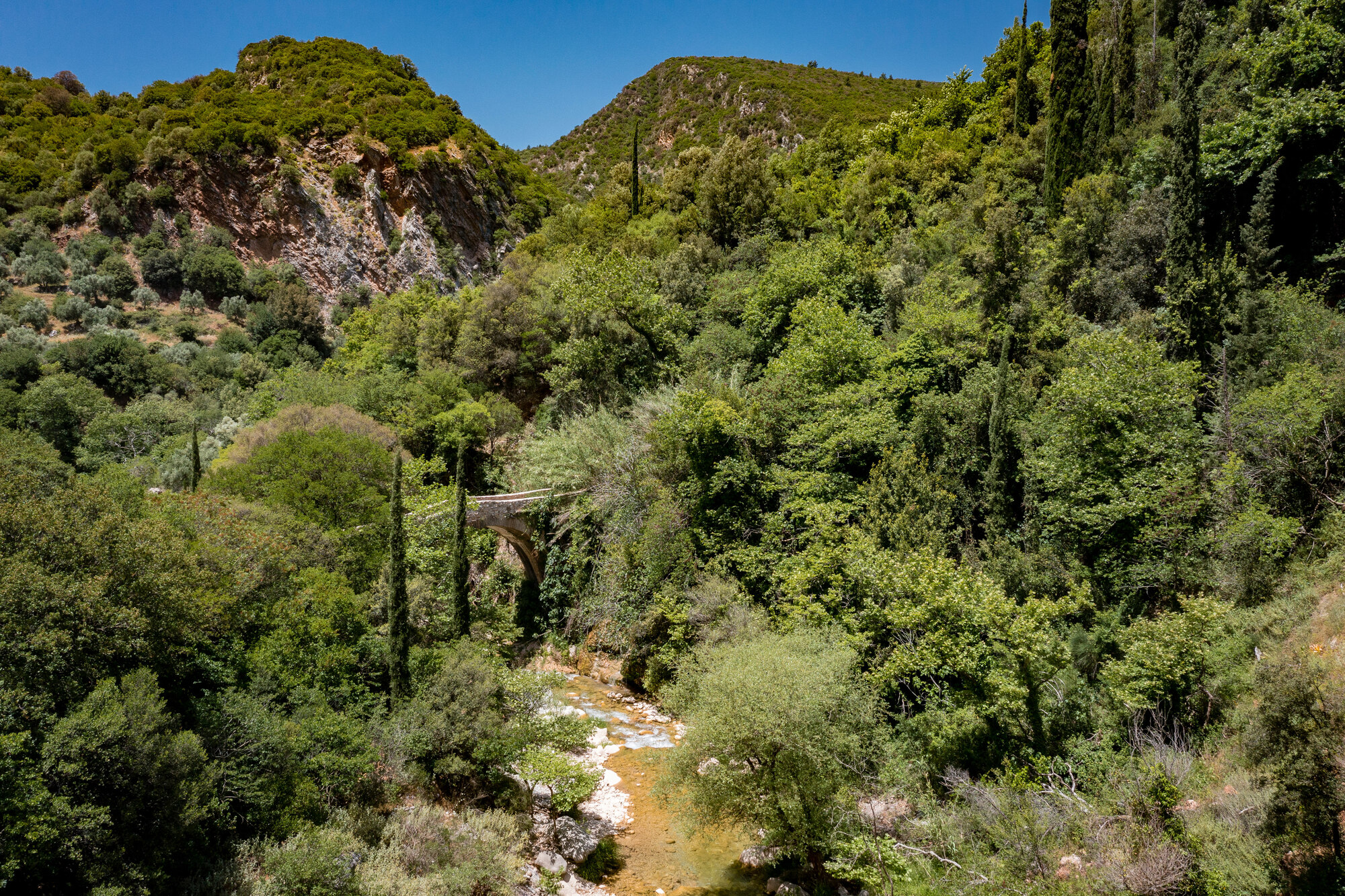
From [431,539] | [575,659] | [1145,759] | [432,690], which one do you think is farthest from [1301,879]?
[431,539]

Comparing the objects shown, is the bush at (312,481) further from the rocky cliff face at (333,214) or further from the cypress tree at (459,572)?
the rocky cliff face at (333,214)

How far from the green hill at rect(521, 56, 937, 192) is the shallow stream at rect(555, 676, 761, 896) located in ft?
176

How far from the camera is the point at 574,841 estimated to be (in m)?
16.3

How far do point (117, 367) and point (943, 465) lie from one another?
57025 millimetres

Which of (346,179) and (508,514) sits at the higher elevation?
(346,179)

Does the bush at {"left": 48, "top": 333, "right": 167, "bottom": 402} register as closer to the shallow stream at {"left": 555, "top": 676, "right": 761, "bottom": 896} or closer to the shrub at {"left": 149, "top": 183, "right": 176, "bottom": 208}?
the shrub at {"left": 149, "top": 183, "right": 176, "bottom": 208}

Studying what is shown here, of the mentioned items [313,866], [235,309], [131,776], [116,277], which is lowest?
[313,866]

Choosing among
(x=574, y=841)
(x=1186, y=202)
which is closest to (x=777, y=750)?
(x=574, y=841)

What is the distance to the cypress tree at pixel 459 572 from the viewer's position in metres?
21.7

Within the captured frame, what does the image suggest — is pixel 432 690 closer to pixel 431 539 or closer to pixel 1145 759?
pixel 431 539

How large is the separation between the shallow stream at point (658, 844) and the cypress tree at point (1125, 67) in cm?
2968

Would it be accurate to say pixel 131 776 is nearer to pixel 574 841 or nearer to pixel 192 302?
pixel 574 841

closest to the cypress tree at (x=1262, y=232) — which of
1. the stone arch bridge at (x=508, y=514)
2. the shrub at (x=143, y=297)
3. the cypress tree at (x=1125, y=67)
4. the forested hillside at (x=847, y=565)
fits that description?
the forested hillside at (x=847, y=565)

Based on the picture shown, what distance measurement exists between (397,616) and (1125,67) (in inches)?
1381
